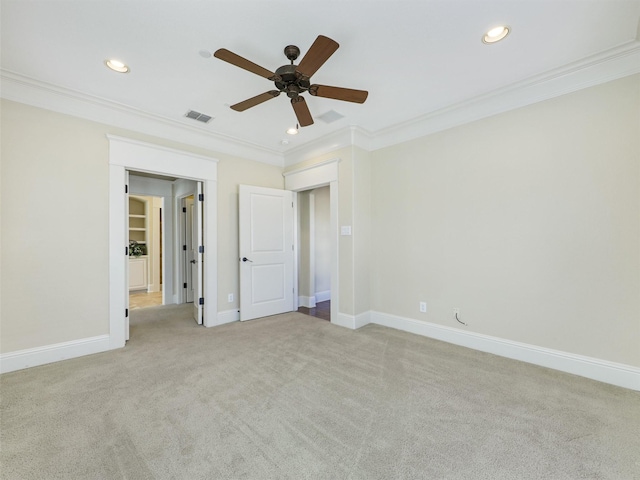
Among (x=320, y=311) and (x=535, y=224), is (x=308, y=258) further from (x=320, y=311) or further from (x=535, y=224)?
(x=535, y=224)

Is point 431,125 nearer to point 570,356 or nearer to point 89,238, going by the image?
point 570,356

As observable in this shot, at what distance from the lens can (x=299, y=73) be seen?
6.58 ft

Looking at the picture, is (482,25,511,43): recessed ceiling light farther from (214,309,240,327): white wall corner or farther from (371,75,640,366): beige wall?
(214,309,240,327): white wall corner

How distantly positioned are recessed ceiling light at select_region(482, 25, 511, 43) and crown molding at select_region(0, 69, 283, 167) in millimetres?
3219

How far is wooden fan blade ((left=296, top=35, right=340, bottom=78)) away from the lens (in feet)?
5.49

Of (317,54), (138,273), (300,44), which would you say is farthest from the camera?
(138,273)

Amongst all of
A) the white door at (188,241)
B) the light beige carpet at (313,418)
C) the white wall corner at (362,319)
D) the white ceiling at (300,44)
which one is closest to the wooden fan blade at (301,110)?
the white ceiling at (300,44)

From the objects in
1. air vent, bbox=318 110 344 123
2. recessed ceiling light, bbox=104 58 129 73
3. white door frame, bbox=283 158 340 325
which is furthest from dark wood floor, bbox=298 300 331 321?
recessed ceiling light, bbox=104 58 129 73

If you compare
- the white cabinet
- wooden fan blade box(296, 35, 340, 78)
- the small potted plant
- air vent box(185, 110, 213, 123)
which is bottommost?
the white cabinet

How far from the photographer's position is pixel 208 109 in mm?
3178

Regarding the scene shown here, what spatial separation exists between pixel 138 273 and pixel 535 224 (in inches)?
314

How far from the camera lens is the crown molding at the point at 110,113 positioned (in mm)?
2588

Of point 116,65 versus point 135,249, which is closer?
point 116,65

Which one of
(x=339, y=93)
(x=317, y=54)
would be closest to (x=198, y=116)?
(x=339, y=93)
